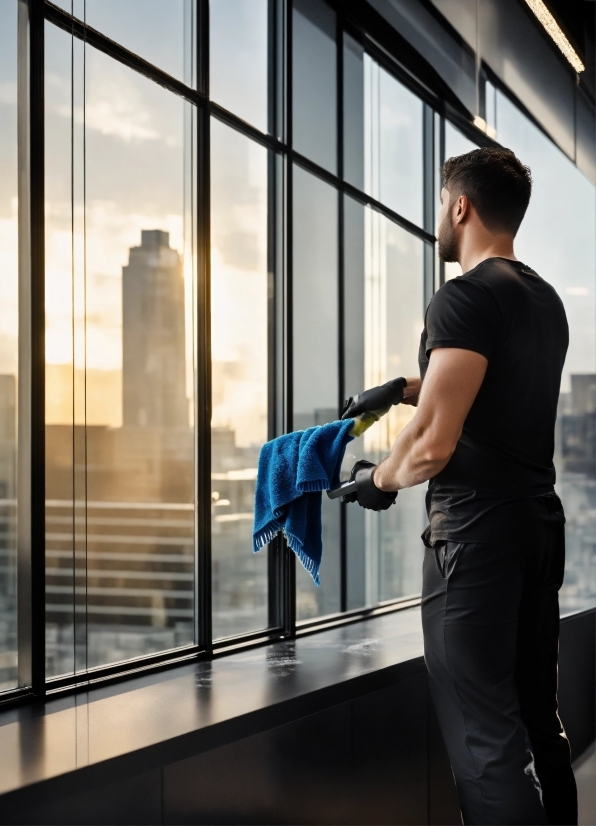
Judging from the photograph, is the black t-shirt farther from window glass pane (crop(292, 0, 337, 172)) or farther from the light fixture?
the light fixture

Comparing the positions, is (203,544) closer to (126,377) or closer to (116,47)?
(126,377)

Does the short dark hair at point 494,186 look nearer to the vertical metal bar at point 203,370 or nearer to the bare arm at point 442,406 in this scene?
the bare arm at point 442,406

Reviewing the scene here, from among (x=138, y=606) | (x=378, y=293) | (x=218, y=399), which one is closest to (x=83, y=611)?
(x=138, y=606)

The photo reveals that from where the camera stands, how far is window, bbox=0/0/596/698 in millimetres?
1838

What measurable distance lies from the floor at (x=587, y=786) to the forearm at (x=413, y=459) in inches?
62.2

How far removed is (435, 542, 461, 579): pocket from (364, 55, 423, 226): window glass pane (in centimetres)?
197

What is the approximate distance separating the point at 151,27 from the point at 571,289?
8.16 feet

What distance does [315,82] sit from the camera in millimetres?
2873

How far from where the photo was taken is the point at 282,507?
6.97 ft

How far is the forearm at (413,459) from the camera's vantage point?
5.01ft

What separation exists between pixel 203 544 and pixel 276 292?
2.82ft

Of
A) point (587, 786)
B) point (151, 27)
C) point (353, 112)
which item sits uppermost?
point (353, 112)

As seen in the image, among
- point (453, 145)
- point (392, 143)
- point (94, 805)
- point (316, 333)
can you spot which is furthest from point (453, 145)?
→ point (94, 805)

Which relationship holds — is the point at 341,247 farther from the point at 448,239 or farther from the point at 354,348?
the point at 448,239
